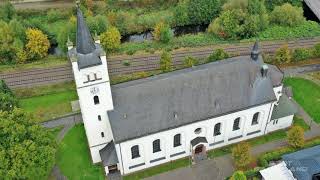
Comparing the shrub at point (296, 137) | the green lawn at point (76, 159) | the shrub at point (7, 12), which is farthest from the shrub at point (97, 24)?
the shrub at point (296, 137)

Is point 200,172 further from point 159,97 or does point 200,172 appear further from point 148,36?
point 148,36

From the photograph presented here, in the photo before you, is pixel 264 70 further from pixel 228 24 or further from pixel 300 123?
pixel 228 24

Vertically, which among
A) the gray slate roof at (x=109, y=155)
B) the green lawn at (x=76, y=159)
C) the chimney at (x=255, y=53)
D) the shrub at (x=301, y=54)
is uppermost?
the chimney at (x=255, y=53)

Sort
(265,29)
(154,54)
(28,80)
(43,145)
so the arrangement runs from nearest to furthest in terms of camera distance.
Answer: (43,145) < (28,80) < (154,54) < (265,29)

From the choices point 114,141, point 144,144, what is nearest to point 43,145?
point 114,141

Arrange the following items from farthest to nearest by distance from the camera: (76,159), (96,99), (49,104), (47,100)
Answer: (47,100), (49,104), (76,159), (96,99)

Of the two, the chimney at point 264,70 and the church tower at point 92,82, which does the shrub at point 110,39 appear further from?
the chimney at point 264,70

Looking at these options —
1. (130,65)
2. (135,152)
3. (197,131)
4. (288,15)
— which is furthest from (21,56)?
(288,15)
